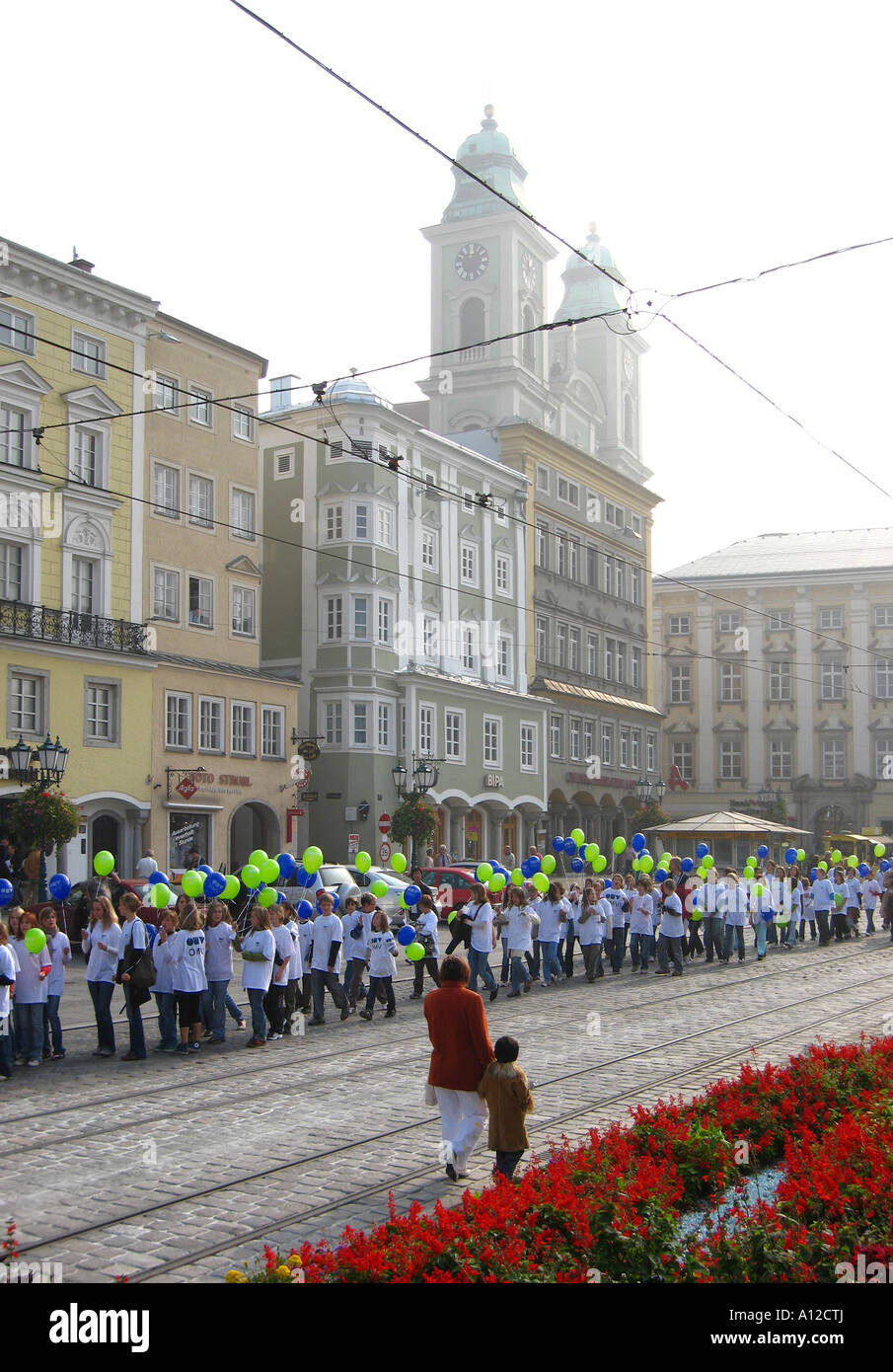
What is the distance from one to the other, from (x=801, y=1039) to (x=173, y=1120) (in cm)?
724

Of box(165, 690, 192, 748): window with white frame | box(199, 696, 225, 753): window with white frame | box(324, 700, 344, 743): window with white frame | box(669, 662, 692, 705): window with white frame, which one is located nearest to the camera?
Result: box(165, 690, 192, 748): window with white frame

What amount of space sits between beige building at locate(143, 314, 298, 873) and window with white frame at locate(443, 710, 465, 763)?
8.05m

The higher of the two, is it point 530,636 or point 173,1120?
point 530,636

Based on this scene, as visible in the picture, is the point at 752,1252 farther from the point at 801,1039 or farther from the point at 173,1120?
the point at 801,1039

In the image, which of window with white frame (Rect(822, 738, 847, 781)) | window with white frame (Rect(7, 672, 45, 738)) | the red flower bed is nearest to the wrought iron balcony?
window with white frame (Rect(7, 672, 45, 738))

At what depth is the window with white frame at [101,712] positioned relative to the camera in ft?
116

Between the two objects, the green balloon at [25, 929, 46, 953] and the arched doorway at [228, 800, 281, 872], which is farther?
the arched doorway at [228, 800, 281, 872]

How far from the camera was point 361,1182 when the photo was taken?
9.21m

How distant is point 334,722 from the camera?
4703 centimetres

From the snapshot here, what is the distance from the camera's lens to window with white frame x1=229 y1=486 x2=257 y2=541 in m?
42.3

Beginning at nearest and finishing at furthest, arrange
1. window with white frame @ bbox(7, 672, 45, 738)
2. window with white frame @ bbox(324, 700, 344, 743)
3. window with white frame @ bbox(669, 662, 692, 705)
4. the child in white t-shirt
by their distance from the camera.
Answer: the child in white t-shirt, window with white frame @ bbox(7, 672, 45, 738), window with white frame @ bbox(324, 700, 344, 743), window with white frame @ bbox(669, 662, 692, 705)

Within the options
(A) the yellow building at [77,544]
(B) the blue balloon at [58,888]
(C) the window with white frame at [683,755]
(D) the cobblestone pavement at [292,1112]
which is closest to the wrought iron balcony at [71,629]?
(A) the yellow building at [77,544]

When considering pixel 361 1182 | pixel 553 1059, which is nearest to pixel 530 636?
pixel 553 1059

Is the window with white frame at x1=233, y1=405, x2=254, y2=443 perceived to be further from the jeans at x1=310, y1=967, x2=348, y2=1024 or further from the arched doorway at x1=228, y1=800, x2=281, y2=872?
the jeans at x1=310, y1=967, x2=348, y2=1024
